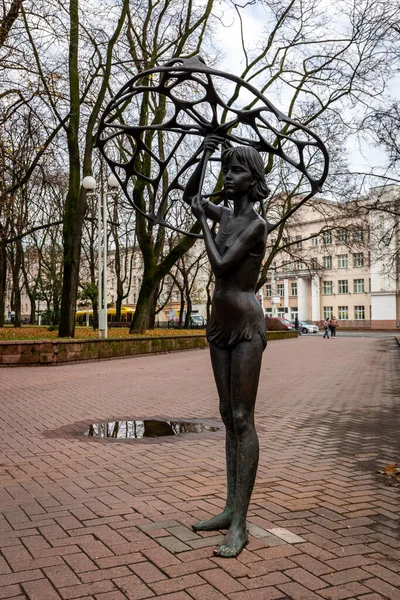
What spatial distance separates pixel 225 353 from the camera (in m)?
3.81

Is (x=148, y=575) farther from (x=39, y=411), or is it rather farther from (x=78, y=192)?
(x=78, y=192)

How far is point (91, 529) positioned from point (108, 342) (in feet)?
51.2

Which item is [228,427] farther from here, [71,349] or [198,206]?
[71,349]

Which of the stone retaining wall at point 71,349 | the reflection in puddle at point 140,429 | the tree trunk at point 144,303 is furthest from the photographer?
the tree trunk at point 144,303

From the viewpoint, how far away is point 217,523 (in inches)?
151

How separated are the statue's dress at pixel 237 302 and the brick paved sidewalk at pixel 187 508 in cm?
131

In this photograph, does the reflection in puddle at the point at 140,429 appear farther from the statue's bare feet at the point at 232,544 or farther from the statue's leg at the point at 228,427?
the statue's bare feet at the point at 232,544

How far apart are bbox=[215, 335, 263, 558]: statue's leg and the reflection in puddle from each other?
11.7 ft

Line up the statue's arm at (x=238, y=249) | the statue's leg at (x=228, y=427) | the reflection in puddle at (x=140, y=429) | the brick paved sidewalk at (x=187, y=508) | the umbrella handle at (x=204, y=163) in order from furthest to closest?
1. the reflection in puddle at (x=140, y=429)
2. the umbrella handle at (x=204, y=163)
3. the statue's leg at (x=228, y=427)
4. the statue's arm at (x=238, y=249)
5. the brick paved sidewalk at (x=187, y=508)

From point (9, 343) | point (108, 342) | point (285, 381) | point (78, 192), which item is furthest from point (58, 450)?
point (78, 192)

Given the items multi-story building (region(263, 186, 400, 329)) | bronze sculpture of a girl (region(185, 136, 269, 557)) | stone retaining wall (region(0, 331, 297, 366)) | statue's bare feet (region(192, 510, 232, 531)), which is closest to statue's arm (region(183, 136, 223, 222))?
bronze sculpture of a girl (region(185, 136, 269, 557))

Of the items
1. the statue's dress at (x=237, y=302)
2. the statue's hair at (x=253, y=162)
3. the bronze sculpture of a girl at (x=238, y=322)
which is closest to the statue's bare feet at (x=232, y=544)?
the bronze sculpture of a girl at (x=238, y=322)

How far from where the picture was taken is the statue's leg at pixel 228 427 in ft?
12.5

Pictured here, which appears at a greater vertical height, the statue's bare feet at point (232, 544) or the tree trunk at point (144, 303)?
the tree trunk at point (144, 303)
